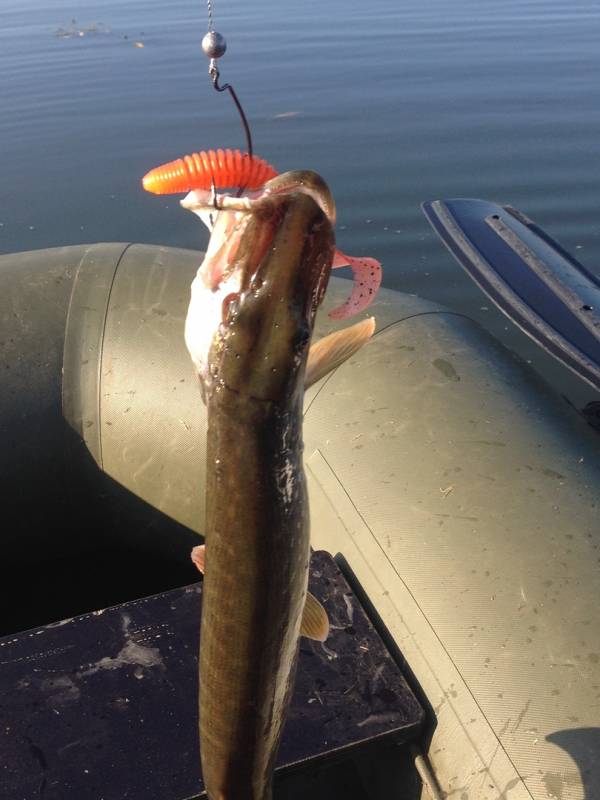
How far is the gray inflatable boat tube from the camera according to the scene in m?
1.73

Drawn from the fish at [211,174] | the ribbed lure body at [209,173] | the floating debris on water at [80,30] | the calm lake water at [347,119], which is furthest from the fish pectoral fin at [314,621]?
the floating debris on water at [80,30]

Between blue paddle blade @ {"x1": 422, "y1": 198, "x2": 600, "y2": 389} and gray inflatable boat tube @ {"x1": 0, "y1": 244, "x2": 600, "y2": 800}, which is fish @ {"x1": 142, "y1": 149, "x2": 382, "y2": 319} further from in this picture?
blue paddle blade @ {"x1": 422, "y1": 198, "x2": 600, "y2": 389}

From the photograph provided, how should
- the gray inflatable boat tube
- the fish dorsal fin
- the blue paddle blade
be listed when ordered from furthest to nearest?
the blue paddle blade
the gray inflatable boat tube
the fish dorsal fin

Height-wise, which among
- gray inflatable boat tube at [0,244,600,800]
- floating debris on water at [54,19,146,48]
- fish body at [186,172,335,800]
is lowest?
gray inflatable boat tube at [0,244,600,800]

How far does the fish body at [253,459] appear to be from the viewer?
107 centimetres

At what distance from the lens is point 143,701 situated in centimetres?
192

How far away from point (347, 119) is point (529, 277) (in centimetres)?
541

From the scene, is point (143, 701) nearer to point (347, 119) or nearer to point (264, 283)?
point (264, 283)

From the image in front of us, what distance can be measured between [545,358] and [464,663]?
10.2 feet

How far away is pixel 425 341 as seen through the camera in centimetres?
254

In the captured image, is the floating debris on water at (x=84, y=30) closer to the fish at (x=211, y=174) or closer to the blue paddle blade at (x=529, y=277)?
the blue paddle blade at (x=529, y=277)

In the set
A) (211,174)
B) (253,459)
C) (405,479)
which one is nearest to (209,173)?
(211,174)

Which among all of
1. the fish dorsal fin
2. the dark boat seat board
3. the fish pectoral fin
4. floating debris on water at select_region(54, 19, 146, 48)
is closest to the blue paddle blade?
the dark boat seat board

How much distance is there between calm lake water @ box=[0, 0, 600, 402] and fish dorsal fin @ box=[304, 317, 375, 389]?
3.34 metres
